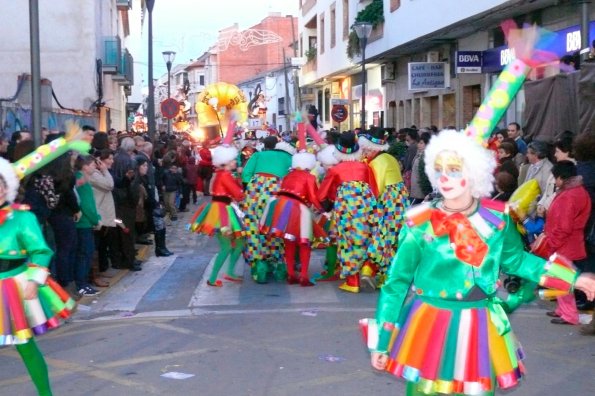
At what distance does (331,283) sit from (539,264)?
691cm

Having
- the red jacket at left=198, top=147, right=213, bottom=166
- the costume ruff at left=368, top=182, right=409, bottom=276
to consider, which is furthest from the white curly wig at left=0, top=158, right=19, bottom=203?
the red jacket at left=198, top=147, right=213, bottom=166

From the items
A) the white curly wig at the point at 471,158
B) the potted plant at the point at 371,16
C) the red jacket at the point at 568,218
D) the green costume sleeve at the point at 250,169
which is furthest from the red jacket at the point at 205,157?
the white curly wig at the point at 471,158

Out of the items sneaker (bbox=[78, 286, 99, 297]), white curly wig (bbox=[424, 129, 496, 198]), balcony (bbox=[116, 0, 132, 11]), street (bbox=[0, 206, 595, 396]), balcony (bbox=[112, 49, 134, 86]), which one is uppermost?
balcony (bbox=[116, 0, 132, 11])

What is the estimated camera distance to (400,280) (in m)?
4.57

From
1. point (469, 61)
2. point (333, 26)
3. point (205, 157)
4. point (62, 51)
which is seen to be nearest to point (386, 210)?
point (469, 61)

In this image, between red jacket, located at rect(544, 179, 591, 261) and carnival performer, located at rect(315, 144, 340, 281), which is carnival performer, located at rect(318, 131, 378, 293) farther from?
red jacket, located at rect(544, 179, 591, 261)

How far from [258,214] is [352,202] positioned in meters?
1.37

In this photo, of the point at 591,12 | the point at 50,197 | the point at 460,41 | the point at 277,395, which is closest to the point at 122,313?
the point at 50,197

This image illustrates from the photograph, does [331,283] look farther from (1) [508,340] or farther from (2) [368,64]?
(2) [368,64]

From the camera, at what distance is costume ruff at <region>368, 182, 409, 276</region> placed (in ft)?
34.8

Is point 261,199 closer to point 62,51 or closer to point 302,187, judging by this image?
point 302,187

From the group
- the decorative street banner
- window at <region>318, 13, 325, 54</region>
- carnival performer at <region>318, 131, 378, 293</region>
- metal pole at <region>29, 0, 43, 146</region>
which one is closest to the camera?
carnival performer at <region>318, 131, 378, 293</region>

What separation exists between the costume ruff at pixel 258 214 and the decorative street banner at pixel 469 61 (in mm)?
10560

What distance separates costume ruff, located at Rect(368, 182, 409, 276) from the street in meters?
0.48
